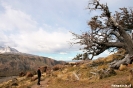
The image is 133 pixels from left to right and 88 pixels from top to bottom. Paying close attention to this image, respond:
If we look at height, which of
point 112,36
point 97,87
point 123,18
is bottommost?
point 97,87

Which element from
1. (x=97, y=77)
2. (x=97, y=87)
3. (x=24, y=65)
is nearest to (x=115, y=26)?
(x=97, y=77)

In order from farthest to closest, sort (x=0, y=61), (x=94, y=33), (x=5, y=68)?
1. (x=0, y=61)
2. (x=5, y=68)
3. (x=94, y=33)

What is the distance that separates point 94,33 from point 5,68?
161670 mm

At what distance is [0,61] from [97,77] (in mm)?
184115

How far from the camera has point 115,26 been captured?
26.7 metres

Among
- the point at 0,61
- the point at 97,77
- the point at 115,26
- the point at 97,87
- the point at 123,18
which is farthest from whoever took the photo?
the point at 0,61

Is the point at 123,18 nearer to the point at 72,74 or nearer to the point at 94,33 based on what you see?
the point at 94,33

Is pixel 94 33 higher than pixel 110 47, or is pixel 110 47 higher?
pixel 94 33

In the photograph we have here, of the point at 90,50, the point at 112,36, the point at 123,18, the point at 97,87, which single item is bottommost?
the point at 97,87

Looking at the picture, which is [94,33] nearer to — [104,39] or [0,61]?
[104,39]

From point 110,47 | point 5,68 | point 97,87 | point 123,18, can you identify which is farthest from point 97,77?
point 5,68

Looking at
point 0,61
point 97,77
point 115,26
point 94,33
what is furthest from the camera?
point 0,61

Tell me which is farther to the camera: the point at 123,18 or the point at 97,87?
the point at 123,18

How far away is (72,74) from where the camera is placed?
28.2 meters
